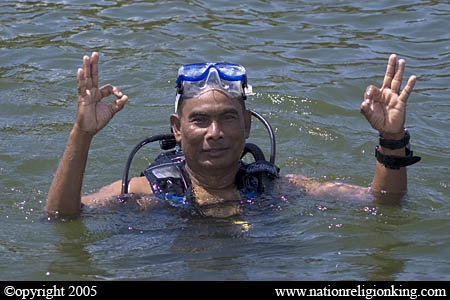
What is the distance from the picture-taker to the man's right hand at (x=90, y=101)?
5281mm

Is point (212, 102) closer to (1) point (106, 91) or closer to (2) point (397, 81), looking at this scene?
(1) point (106, 91)

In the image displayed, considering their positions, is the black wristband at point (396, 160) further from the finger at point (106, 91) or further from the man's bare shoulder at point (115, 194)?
the finger at point (106, 91)

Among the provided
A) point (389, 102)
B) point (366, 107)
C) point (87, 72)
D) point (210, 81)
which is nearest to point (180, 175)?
point (210, 81)

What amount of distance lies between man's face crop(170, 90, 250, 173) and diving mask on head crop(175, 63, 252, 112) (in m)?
0.05

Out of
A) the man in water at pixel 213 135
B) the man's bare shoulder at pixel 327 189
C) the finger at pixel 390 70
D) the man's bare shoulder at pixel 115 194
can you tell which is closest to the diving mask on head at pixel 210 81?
the man in water at pixel 213 135

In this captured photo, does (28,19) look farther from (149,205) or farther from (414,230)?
(414,230)

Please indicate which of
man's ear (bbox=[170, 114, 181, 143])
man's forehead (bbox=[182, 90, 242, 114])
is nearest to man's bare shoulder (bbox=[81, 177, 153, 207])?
man's ear (bbox=[170, 114, 181, 143])

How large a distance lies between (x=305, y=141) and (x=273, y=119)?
0.56 meters

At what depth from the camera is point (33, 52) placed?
10.6 meters

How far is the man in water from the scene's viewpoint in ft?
17.6

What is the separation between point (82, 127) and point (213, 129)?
3.08 feet

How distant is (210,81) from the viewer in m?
5.84

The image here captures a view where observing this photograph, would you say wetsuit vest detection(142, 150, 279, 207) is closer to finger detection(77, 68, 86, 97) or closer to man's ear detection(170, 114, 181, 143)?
man's ear detection(170, 114, 181, 143)
